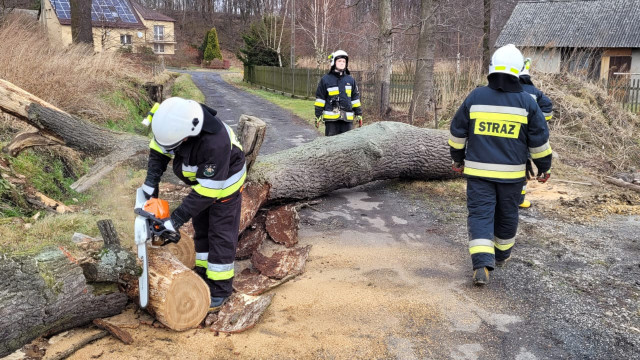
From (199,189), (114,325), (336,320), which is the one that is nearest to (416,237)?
(336,320)

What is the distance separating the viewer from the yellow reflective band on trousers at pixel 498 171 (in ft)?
12.6

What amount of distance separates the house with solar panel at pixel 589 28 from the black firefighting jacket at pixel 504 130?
21.5 metres

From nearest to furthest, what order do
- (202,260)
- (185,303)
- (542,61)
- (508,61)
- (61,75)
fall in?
(185,303)
(202,260)
(508,61)
(61,75)
(542,61)

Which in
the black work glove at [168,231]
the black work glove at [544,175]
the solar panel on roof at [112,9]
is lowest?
the black work glove at [168,231]

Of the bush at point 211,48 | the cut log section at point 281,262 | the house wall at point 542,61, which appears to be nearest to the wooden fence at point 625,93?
the house wall at point 542,61

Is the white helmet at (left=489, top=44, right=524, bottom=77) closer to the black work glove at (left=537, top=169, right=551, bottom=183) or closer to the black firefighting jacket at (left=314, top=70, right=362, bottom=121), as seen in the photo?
the black work glove at (left=537, top=169, right=551, bottom=183)

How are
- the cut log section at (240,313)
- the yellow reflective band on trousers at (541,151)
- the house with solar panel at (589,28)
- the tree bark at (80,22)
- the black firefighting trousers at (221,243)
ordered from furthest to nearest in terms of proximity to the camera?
1. the house with solar panel at (589,28)
2. the tree bark at (80,22)
3. the yellow reflective band on trousers at (541,151)
4. the black firefighting trousers at (221,243)
5. the cut log section at (240,313)

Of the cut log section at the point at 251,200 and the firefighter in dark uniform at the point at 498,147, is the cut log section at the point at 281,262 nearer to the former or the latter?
the cut log section at the point at 251,200

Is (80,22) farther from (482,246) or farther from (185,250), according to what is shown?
(482,246)

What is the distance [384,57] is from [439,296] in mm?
10552

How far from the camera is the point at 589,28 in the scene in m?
26.5

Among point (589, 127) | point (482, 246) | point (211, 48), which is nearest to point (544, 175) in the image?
point (482, 246)

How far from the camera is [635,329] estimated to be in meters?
3.17

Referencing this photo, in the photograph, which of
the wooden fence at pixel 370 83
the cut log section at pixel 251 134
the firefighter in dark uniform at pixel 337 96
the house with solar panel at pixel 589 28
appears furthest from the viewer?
the house with solar panel at pixel 589 28
